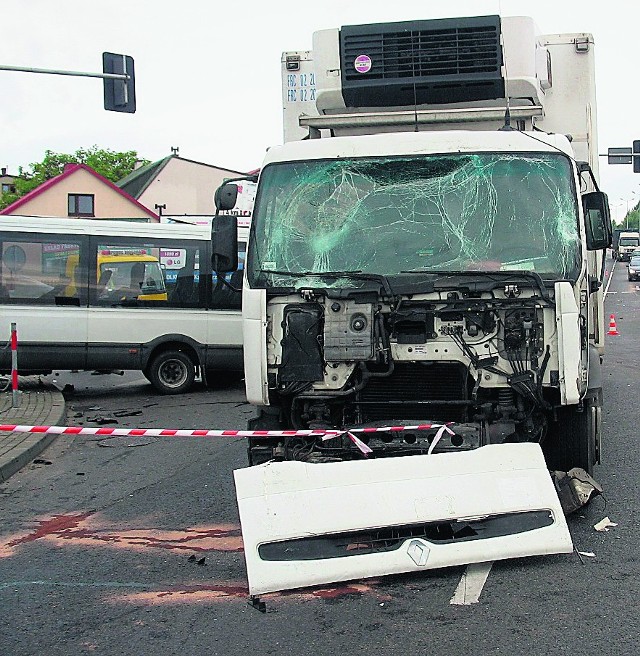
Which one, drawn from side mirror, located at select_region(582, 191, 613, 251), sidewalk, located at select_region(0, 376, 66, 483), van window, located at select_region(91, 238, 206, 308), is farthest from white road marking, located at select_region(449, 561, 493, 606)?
van window, located at select_region(91, 238, 206, 308)

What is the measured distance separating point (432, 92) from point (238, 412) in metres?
6.31

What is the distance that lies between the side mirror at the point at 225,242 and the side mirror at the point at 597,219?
8.72 ft

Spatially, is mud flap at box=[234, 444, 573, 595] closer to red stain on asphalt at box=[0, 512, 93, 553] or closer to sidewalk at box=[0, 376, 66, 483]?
red stain on asphalt at box=[0, 512, 93, 553]

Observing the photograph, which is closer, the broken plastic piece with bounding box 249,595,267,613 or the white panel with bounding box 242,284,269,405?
the broken plastic piece with bounding box 249,595,267,613

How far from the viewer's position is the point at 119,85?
2000 centimetres

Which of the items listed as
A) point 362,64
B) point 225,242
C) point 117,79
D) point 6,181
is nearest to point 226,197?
point 225,242

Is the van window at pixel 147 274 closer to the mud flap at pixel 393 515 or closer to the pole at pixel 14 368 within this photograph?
the pole at pixel 14 368

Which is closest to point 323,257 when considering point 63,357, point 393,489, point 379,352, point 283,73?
point 379,352

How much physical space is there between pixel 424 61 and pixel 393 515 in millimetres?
4184

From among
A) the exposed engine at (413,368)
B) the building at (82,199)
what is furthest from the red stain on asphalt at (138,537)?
the building at (82,199)

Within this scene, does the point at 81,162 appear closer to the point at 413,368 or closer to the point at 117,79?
the point at 117,79

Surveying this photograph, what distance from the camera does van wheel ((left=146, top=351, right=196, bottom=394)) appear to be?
15.7 metres

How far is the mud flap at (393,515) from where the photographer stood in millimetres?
5953

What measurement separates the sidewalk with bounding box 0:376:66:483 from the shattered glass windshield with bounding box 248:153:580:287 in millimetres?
3947
